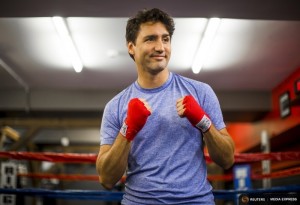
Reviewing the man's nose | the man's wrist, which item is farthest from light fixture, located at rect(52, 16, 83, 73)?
the man's wrist

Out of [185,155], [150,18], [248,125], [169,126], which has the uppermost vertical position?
[248,125]

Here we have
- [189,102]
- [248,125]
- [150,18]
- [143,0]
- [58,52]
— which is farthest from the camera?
[248,125]

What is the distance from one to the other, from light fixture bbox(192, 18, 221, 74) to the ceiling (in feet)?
0.23

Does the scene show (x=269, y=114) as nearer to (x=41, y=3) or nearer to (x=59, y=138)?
(x=41, y=3)

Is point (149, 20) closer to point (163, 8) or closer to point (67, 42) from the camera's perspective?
point (163, 8)

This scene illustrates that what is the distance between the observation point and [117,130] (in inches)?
60.9

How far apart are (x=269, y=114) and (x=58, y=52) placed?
4.26 meters

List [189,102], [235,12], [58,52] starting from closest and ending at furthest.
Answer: [189,102], [235,12], [58,52]

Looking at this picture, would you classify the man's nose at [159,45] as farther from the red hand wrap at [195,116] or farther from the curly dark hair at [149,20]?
the red hand wrap at [195,116]

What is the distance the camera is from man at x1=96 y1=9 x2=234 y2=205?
4.47 ft

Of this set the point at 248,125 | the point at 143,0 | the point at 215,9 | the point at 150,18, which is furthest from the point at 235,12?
the point at 248,125

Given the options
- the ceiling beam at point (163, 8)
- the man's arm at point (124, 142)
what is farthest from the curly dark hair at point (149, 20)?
the ceiling beam at point (163, 8)

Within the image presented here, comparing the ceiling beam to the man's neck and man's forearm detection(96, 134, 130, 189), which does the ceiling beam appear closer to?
the man's neck

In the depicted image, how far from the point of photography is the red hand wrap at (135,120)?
1360 mm
